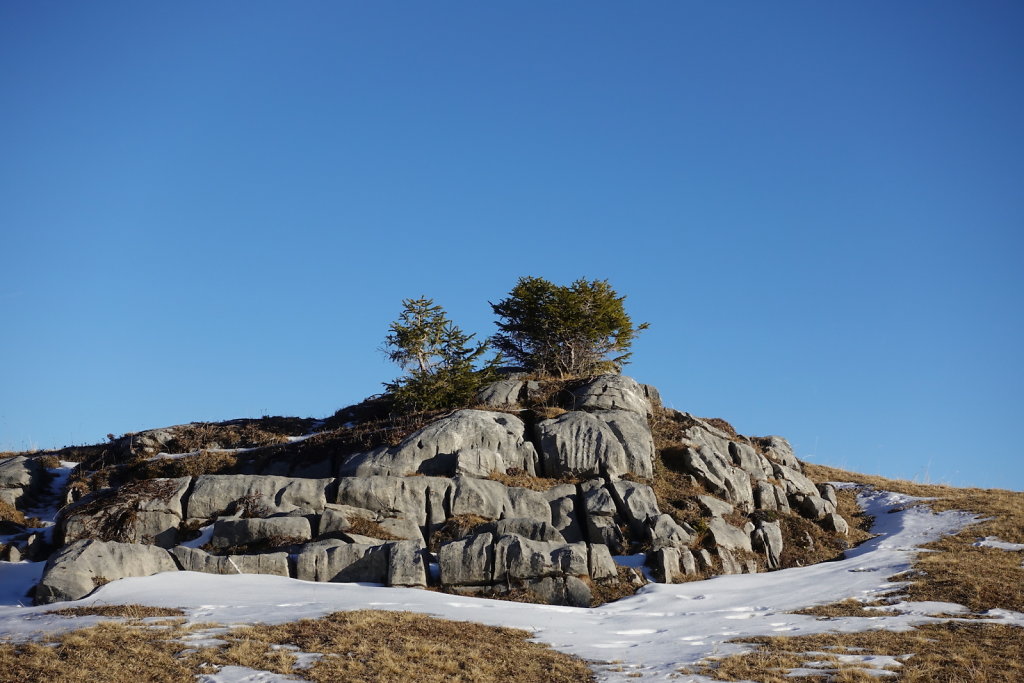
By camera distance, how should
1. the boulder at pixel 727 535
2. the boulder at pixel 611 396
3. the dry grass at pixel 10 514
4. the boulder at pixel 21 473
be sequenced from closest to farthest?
1. the boulder at pixel 727 535
2. the dry grass at pixel 10 514
3. the boulder at pixel 21 473
4. the boulder at pixel 611 396

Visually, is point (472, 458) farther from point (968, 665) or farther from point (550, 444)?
point (968, 665)

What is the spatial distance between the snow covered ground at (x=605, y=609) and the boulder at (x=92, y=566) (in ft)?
1.92

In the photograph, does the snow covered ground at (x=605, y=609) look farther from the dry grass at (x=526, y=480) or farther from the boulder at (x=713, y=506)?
the dry grass at (x=526, y=480)

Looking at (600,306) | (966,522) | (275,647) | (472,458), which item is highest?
(600,306)

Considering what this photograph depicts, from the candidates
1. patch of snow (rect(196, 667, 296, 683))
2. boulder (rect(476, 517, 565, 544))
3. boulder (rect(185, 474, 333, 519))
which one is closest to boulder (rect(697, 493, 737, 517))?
boulder (rect(476, 517, 565, 544))

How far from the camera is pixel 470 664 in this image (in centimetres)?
1410

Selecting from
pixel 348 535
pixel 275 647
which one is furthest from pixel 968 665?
pixel 348 535

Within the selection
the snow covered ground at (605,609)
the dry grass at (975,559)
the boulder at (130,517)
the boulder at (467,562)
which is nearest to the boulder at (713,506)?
the snow covered ground at (605,609)

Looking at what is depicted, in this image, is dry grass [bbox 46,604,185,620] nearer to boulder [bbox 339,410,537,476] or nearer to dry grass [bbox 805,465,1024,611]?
boulder [bbox 339,410,537,476]

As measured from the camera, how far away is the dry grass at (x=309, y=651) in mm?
13000

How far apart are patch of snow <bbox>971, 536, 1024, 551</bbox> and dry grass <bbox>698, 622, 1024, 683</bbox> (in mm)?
9268

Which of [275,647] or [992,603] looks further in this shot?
[992,603]

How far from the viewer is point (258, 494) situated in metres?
24.9

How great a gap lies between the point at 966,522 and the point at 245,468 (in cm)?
2819
